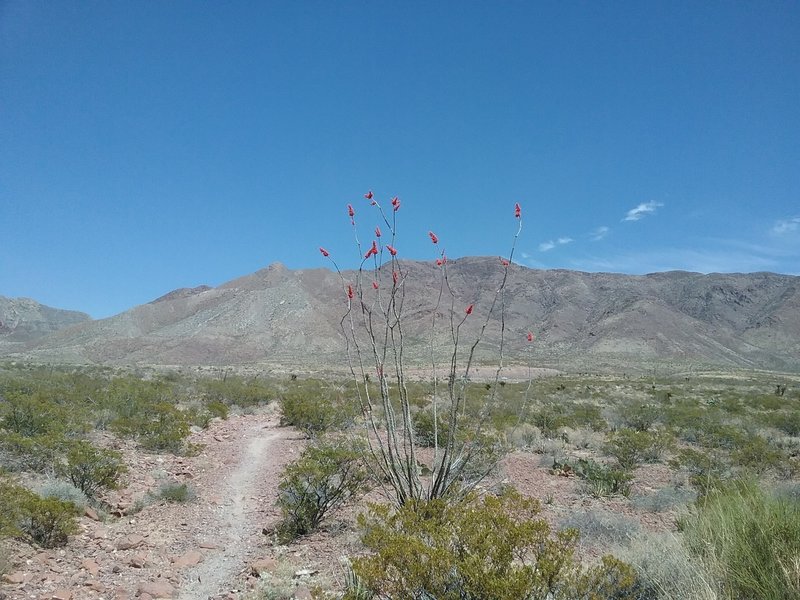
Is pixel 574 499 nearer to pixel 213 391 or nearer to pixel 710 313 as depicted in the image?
pixel 213 391

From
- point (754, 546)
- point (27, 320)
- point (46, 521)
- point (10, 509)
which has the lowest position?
point (46, 521)

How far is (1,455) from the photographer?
8.98m

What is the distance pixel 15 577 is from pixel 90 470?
3.20 meters

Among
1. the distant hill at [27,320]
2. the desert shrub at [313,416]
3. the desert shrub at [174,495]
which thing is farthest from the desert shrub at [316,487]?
the distant hill at [27,320]

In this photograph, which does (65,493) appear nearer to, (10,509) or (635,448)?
(10,509)

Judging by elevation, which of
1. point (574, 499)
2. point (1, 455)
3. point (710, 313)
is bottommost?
point (574, 499)

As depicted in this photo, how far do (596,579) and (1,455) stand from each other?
33.6 ft

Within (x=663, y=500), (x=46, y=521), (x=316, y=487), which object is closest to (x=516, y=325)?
(x=663, y=500)

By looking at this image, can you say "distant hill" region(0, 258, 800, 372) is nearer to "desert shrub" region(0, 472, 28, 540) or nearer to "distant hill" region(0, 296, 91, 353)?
"distant hill" region(0, 296, 91, 353)

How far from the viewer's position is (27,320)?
449 ft

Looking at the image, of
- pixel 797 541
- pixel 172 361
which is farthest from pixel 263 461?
pixel 172 361

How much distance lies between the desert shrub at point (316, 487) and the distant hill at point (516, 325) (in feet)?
189

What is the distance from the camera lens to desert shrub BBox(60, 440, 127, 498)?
26.2 feet

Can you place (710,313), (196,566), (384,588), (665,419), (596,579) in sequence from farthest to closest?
(710,313), (665,419), (196,566), (596,579), (384,588)
